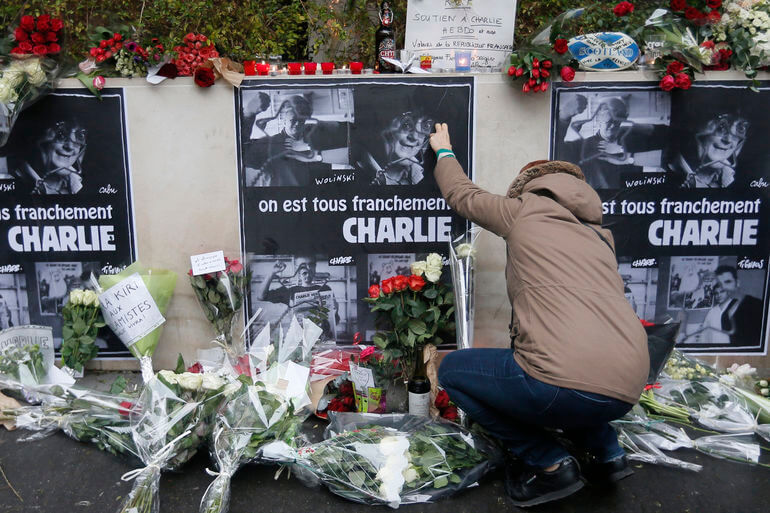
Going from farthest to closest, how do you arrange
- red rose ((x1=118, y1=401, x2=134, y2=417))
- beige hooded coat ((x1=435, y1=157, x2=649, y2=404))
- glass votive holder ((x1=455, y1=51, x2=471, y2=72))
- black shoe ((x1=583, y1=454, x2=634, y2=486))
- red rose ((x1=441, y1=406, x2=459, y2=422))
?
glass votive holder ((x1=455, y1=51, x2=471, y2=72)), red rose ((x1=441, y1=406, x2=459, y2=422)), red rose ((x1=118, y1=401, x2=134, y2=417)), black shoe ((x1=583, y1=454, x2=634, y2=486)), beige hooded coat ((x1=435, y1=157, x2=649, y2=404))

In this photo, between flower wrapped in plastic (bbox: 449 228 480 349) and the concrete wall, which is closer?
flower wrapped in plastic (bbox: 449 228 480 349)

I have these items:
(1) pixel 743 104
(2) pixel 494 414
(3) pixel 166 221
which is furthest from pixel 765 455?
(3) pixel 166 221

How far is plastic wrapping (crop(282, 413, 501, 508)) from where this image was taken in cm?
286

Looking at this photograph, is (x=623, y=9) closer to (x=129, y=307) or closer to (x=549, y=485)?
(x=549, y=485)

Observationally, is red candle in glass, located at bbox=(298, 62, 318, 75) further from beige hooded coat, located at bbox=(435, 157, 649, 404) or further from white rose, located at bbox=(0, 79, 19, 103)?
white rose, located at bbox=(0, 79, 19, 103)

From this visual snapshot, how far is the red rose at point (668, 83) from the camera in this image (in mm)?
3674

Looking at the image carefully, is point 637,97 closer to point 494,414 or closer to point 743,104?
point 743,104

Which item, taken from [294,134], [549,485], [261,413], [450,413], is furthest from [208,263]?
[549,485]

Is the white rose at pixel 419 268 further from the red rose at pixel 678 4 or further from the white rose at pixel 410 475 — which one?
the red rose at pixel 678 4

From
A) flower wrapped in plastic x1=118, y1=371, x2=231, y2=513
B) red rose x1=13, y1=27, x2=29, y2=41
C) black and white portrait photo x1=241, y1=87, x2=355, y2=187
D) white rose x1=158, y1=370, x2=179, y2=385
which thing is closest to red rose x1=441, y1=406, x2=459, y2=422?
flower wrapped in plastic x1=118, y1=371, x2=231, y2=513

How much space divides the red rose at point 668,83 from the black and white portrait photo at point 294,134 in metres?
1.81

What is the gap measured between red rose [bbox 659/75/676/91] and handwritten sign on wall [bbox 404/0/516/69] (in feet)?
3.05

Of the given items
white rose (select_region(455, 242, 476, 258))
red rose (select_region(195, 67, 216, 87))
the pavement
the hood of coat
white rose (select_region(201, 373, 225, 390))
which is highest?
red rose (select_region(195, 67, 216, 87))

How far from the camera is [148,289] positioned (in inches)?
150
